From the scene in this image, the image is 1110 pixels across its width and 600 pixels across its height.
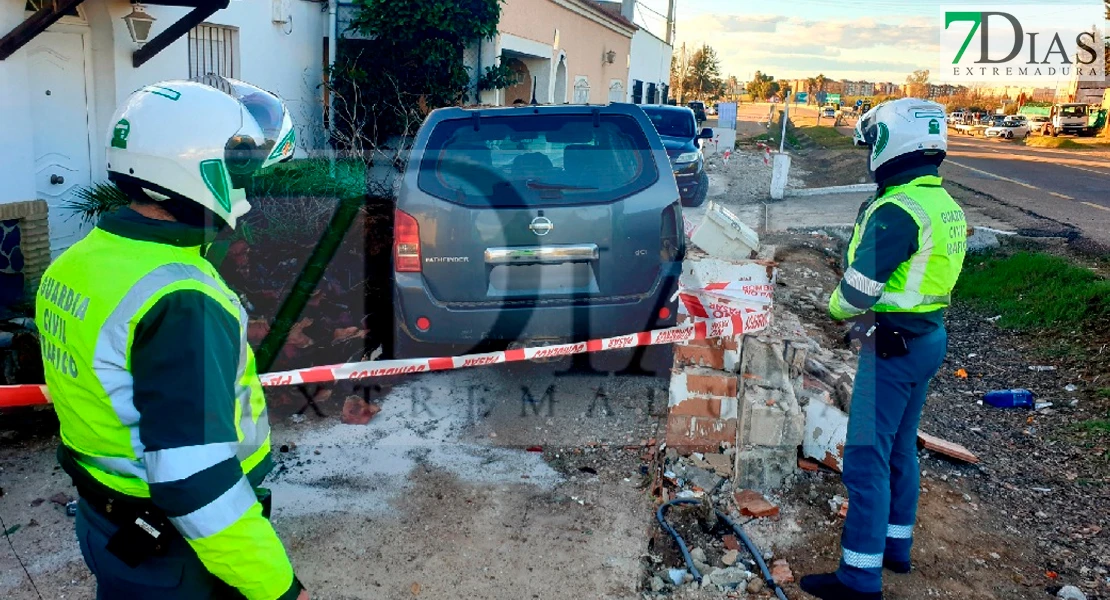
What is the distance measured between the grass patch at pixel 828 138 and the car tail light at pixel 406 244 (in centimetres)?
2664

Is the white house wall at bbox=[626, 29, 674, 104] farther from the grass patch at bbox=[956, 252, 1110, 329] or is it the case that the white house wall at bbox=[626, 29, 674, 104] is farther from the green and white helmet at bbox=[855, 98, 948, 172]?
the green and white helmet at bbox=[855, 98, 948, 172]

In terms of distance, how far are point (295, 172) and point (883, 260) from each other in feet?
19.5

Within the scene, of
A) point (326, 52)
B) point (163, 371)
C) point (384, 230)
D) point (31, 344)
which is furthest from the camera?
point (326, 52)

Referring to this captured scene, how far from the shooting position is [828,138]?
121 ft

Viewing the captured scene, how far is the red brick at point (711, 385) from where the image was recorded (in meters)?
4.32

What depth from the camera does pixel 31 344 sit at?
4.65 m

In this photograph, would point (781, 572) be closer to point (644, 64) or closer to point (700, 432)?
point (700, 432)

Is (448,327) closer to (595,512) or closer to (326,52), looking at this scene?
(595,512)

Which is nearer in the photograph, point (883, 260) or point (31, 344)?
point (883, 260)

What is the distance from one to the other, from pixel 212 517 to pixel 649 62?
36.2 metres

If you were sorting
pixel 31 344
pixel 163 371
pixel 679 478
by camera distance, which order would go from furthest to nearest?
pixel 31 344 < pixel 679 478 < pixel 163 371

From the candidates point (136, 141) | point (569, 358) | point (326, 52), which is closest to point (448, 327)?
point (569, 358)

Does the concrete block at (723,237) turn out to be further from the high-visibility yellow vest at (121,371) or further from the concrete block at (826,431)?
the high-visibility yellow vest at (121,371)

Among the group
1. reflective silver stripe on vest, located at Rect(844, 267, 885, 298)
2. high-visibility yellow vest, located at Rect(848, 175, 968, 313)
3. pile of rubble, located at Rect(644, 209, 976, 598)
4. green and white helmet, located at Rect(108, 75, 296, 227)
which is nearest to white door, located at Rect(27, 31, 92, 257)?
pile of rubble, located at Rect(644, 209, 976, 598)
